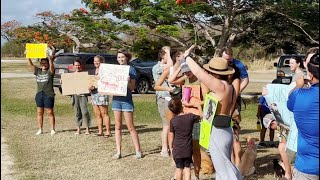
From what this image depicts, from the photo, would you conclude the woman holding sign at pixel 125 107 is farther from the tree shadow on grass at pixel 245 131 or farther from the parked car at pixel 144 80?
the parked car at pixel 144 80

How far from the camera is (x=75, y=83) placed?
970 centimetres

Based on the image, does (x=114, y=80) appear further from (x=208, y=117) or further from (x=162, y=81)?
(x=208, y=117)

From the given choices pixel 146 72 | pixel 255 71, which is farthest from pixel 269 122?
pixel 255 71

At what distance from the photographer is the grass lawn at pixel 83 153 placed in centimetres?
698

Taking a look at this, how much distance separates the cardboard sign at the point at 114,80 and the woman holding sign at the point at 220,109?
10.0 ft

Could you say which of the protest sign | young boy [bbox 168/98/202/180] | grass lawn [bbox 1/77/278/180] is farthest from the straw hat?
grass lawn [bbox 1/77/278/180]

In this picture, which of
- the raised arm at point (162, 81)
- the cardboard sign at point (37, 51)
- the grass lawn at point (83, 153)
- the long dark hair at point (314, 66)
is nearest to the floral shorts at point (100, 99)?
the grass lawn at point (83, 153)

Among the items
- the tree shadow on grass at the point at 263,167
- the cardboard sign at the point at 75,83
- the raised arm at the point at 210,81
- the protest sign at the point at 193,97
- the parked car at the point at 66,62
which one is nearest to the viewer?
the raised arm at the point at 210,81

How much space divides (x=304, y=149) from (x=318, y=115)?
41 centimetres

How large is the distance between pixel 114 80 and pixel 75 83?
2106 mm

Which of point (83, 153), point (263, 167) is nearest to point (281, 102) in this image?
point (263, 167)

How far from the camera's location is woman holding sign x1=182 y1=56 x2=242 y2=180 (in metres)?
4.52

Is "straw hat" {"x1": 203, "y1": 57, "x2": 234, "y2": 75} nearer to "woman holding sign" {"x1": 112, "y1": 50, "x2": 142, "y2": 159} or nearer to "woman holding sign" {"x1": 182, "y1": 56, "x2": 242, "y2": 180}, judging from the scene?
"woman holding sign" {"x1": 182, "y1": 56, "x2": 242, "y2": 180}

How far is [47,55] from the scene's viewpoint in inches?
375
